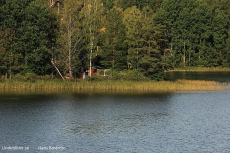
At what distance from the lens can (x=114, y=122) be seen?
4047 cm

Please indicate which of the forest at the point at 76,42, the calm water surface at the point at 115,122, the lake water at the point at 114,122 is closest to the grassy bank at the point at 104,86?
the lake water at the point at 114,122

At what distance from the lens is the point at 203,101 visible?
177 feet

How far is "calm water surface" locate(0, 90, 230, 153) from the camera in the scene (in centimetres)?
3201

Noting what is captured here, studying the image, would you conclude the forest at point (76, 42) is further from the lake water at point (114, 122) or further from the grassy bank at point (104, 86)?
the lake water at point (114, 122)

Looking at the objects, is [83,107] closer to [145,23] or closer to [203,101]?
[203,101]

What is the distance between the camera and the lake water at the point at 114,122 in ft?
105

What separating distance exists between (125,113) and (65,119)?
6.97 m

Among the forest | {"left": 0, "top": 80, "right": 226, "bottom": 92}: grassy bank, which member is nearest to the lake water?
{"left": 0, "top": 80, "right": 226, "bottom": 92}: grassy bank

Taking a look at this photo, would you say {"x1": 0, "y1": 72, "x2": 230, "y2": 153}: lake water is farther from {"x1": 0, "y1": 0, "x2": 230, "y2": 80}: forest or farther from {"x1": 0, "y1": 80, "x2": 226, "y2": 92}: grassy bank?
{"x1": 0, "y1": 0, "x2": 230, "y2": 80}: forest

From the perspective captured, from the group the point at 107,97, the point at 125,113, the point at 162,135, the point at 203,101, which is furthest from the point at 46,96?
the point at 162,135

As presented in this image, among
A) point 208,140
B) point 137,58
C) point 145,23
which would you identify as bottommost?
point 208,140

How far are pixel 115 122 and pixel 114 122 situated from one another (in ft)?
0.30

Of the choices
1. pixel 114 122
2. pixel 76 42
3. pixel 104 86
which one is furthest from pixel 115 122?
pixel 76 42

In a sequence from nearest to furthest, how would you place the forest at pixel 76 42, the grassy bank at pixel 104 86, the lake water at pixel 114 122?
1. the lake water at pixel 114 122
2. the grassy bank at pixel 104 86
3. the forest at pixel 76 42
